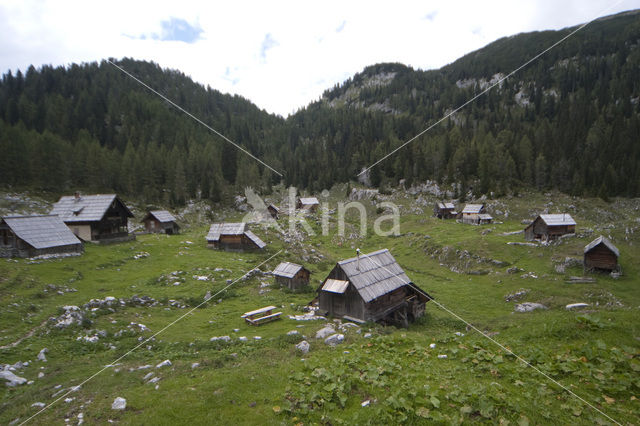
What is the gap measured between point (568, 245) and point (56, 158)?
108 meters

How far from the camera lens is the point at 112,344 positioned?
1756cm

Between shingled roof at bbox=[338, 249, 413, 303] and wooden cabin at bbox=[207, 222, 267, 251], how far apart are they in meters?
24.8

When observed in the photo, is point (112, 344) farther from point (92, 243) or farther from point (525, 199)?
point (525, 199)

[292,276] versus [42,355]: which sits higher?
[42,355]

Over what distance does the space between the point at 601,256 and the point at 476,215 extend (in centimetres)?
3705

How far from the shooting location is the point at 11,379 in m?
12.9

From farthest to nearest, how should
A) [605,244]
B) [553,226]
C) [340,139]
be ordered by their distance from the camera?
1. [340,139]
2. [553,226]
3. [605,244]

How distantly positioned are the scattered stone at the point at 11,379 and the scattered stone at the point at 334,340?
1350cm

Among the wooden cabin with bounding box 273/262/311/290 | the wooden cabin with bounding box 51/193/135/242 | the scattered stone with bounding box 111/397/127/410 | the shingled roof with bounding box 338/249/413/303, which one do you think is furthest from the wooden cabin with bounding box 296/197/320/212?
the scattered stone with bounding box 111/397/127/410

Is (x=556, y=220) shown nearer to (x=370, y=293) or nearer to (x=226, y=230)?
(x=370, y=293)

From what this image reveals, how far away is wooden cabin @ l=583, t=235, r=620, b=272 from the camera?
3366 cm

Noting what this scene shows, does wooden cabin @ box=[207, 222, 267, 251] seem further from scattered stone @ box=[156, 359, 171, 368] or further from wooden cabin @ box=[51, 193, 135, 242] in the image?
scattered stone @ box=[156, 359, 171, 368]

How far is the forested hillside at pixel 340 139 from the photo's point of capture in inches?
3376

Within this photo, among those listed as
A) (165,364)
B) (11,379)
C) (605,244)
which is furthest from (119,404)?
(605,244)
